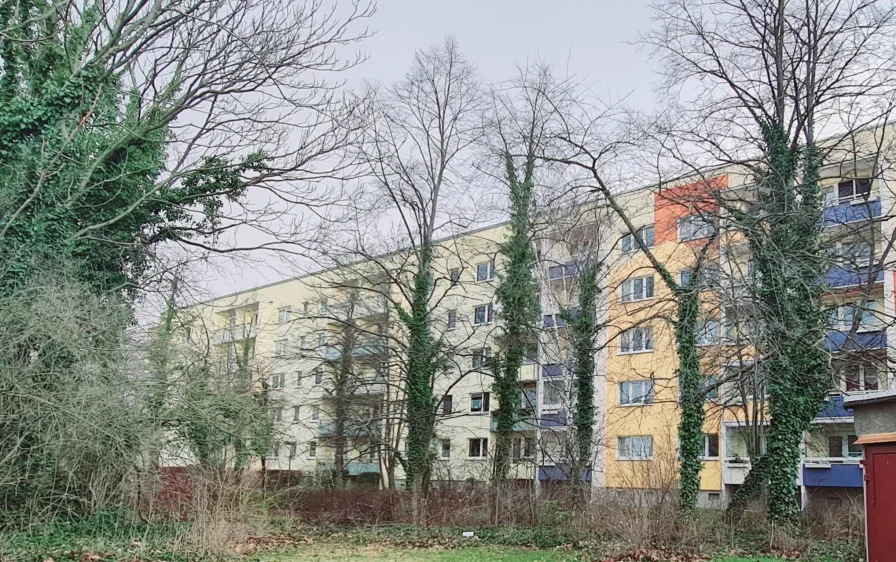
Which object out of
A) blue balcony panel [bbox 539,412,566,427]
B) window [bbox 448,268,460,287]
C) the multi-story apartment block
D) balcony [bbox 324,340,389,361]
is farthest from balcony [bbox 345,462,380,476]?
window [bbox 448,268,460,287]

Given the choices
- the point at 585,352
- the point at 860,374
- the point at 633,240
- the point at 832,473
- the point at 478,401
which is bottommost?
the point at 832,473

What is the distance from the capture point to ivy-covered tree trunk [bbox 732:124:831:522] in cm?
1455

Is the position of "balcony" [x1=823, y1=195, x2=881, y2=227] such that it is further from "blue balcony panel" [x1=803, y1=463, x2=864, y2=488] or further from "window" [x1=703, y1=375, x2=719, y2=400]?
"blue balcony panel" [x1=803, y1=463, x2=864, y2=488]

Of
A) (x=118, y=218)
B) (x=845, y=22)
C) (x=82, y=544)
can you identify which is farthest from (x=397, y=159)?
(x=82, y=544)

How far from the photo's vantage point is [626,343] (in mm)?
25375

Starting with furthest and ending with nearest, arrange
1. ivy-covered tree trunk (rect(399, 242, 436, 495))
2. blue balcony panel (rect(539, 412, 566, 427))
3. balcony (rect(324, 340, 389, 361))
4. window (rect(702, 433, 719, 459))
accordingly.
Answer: window (rect(702, 433, 719, 459))
balcony (rect(324, 340, 389, 361))
ivy-covered tree trunk (rect(399, 242, 436, 495))
blue balcony panel (rect(539, 412, 566, 427))

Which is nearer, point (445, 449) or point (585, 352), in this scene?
point (585, 352)

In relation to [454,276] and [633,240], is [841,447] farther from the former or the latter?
[454,276]

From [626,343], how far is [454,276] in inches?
273

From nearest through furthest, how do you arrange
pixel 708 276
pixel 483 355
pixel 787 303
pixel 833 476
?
pixel 787 303 → pixel 708 276 → pixel 483 355 → pixel 833 476

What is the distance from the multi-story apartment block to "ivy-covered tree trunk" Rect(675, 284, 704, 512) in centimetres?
40

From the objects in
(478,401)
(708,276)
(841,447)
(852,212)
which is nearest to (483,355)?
(708,276)

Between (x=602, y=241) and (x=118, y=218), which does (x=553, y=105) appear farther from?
(x=118, y=218)

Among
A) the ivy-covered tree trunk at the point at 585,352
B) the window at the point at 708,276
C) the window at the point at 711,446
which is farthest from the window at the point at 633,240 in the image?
the window at the point at 708,276
